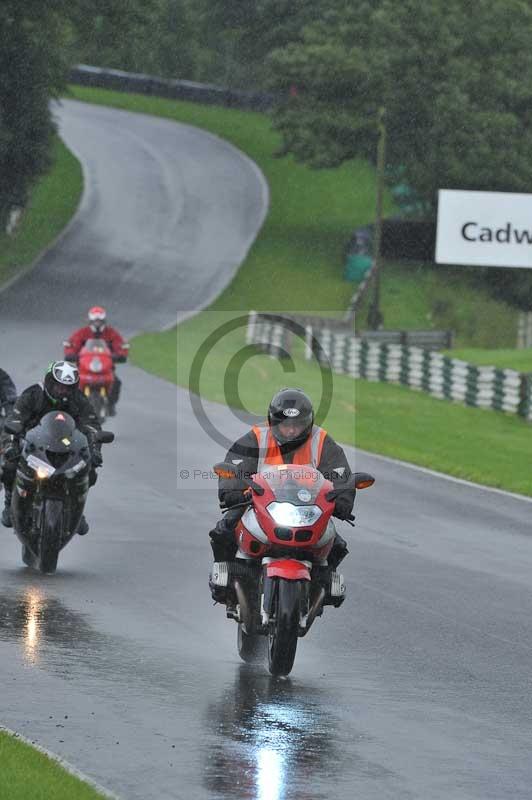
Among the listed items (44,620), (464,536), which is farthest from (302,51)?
(44,620)

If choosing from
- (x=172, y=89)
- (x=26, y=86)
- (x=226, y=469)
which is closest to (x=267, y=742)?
(x=226, y=469)

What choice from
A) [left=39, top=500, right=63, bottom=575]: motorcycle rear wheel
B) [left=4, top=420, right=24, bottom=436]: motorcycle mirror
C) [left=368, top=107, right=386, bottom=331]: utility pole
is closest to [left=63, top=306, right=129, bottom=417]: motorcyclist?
[left=4, top=420, right=24, bottom=436]: motorcycle mirror

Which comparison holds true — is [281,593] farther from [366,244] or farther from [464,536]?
[366,244]

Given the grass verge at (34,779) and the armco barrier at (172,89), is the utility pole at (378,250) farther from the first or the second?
the grass verge at (34,779)

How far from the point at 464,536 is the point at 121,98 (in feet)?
301

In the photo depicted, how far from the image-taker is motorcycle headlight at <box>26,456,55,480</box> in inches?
552

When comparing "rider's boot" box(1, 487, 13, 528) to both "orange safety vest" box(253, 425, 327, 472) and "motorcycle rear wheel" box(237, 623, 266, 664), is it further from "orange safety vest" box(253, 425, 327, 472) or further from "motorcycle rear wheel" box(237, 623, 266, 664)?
"orange safety vest" box(253, 425, 327, 472)

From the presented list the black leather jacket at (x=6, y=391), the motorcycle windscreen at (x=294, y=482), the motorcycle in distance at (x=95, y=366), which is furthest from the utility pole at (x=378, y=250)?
the motorcycle windscreen at (x=294, y=482)

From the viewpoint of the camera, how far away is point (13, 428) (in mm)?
14266

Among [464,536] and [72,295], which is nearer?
[464,536]

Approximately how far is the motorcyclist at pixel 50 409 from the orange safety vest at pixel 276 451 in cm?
385

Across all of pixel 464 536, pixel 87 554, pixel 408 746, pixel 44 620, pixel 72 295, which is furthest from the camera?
pixel 72 295

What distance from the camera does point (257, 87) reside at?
120500mm

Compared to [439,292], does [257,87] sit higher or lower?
higher
